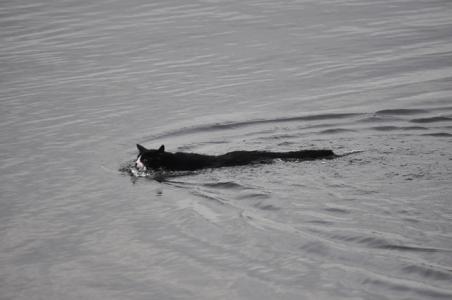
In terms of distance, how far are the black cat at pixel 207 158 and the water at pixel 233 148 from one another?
0.61 feet

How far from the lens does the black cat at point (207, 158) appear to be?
13469 mm

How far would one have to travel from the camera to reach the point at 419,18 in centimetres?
2502

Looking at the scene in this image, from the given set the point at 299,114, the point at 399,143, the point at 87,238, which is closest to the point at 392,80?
the point at 299,114

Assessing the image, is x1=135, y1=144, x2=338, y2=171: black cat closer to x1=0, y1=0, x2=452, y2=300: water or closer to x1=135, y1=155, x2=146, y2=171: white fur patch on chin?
x1=135, y1=155, x2=146, y2=171: white fur patch on chin

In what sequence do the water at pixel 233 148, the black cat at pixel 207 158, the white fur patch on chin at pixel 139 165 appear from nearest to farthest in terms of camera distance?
the water at pixel 233 148 < the black cat at pixel 207 158 < the white fur patch on chin at pixel 139 165

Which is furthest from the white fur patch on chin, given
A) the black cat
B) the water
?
the water

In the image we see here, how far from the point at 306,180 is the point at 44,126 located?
25.1ft

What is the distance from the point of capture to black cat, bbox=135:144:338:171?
13.5m

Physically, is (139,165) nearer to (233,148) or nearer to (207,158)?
(207,158)

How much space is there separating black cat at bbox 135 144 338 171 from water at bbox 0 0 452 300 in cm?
19

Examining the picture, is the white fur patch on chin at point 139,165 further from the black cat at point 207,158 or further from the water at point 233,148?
the water at point 233,148

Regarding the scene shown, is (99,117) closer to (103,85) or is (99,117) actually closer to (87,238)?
(103,85)

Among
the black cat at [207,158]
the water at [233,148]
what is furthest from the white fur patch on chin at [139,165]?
the water at [233,148]

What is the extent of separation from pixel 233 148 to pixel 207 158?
1626mm
